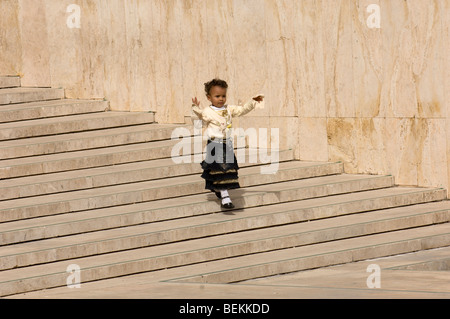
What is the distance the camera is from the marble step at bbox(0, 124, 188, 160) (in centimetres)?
1260

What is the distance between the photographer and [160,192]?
37.2ft

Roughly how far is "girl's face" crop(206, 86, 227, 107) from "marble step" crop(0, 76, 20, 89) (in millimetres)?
5486

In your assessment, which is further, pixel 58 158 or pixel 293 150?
→ pixel 293 150

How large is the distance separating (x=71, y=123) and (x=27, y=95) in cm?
143

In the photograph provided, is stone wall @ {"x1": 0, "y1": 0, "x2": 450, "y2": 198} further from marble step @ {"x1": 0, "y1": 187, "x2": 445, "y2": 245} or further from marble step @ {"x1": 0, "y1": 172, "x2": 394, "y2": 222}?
marble step @ {"x1": 0, "y1": 187, "x2": 445, "y2": 245}

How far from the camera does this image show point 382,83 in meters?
12.4

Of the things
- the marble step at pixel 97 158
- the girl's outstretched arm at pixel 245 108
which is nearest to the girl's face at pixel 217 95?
the girl's outstretched arm at pixel 245 108

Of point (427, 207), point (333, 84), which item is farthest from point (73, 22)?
point (427, 207)

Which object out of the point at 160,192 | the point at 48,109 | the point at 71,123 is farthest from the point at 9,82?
the point at 160,192

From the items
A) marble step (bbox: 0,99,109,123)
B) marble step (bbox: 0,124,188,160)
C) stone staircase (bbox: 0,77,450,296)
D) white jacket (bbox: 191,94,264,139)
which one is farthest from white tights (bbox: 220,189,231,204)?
marble step (bbox: 0,99,109,123)

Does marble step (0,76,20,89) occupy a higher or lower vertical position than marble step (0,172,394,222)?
higher

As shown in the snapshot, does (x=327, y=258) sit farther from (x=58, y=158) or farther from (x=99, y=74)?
(x=99, y=74)

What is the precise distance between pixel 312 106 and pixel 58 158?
344 cm

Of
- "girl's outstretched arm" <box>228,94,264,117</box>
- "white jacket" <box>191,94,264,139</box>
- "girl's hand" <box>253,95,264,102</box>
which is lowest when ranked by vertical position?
"white jacket" <box>191,94,264,139</box>
